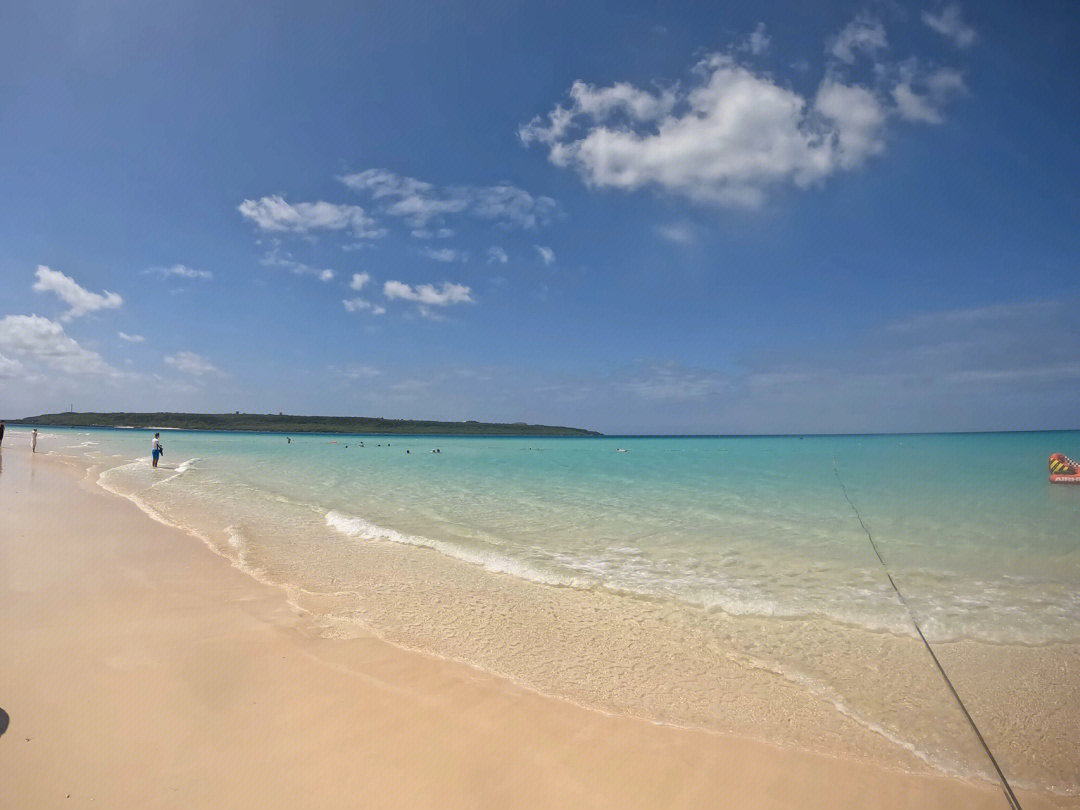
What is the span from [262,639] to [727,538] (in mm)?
9092

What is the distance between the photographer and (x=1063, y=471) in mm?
24078

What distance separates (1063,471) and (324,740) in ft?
106

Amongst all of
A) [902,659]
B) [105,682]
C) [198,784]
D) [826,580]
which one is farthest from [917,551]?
[105,682]

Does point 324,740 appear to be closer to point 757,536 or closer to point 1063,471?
point 757,536

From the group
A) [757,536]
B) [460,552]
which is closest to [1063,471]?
[757,536]

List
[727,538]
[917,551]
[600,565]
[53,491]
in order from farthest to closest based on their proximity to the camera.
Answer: [53,491] → [727,538] → [917,551] → [600,565]

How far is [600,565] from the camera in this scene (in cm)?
931

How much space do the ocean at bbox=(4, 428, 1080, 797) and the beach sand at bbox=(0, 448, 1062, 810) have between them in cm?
35

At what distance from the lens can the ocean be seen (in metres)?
4.52

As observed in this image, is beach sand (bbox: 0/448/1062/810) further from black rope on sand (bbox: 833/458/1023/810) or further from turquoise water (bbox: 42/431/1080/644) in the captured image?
turquoise water (bbox: 42/431/1080/644)

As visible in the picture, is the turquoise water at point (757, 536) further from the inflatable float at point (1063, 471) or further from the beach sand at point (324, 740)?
the beach sand at point (324, 740)

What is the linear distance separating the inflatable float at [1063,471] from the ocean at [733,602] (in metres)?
10.8

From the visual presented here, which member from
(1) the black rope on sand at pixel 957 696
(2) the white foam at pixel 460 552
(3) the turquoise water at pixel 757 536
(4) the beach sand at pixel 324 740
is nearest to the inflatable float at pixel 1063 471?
(3) the turquoise water at pixel 757 536

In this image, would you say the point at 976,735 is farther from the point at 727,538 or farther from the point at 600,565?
the point at 727,538
